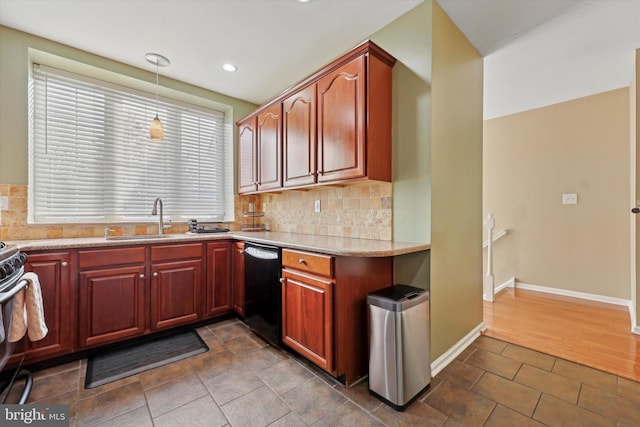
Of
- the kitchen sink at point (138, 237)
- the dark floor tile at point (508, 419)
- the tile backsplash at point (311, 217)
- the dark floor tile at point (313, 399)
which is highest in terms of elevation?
the tile backsplash at point (311, 217)

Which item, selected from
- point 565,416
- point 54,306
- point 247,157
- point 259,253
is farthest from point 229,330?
point 565,416

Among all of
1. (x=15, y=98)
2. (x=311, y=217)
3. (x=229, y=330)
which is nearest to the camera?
(x=15, y=98)

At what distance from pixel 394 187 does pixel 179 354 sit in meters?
2.13

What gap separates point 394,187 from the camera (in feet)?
6.95

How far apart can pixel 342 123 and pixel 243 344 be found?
1.98 meters

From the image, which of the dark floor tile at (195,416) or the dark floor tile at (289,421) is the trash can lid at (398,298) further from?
the dark floor tile at (195,416)

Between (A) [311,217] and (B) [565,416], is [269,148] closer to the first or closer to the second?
(A) [311,217]

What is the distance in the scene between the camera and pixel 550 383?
1766 mm

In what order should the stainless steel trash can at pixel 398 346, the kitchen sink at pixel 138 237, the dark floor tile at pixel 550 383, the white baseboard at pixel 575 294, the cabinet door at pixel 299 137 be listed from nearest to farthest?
1. the stainless steel trash can at pixel 398 346
2. the dark floor tile at pixel 550 383
3. the cabinet door at pixel 299 137
4. the kitchen sink at pixel 138 237
5. the white baseboard at pixel 575 294

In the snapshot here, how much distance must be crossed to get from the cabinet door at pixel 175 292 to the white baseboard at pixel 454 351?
209 cm

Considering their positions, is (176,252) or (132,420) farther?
(176,252)

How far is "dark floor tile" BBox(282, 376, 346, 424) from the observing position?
1521 mm

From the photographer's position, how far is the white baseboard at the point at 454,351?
193cm

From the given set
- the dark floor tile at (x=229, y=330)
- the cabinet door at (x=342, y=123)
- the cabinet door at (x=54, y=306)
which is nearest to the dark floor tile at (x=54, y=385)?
the cabinet door at (x=54, y=306)
